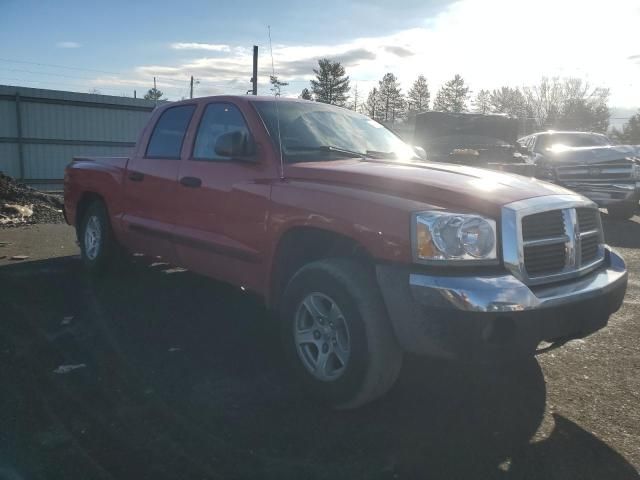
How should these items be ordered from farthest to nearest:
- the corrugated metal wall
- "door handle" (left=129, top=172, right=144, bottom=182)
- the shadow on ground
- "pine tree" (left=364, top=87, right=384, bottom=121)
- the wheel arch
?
"pine tree" (left=364, top=87, right=384, bottom=121) < the corrugated metal wall < "door handle" (left=129, top=172, right=144, bottom=182) < the wheel arch < the shadow on ground

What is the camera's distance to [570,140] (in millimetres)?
14070

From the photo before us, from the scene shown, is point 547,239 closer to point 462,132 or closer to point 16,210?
point 16,210

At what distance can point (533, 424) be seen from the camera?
341 cm

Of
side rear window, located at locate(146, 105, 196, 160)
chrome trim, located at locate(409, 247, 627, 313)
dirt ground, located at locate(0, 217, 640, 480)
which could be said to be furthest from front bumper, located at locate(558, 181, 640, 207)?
chrome trim, located at locate(409, 247, 627, 313)

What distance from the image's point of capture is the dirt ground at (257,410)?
2.93m

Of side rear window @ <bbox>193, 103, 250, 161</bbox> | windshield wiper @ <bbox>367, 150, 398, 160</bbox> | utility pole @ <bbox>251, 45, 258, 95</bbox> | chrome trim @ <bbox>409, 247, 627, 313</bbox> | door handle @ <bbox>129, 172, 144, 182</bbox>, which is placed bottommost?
chrome trim @ <bbox>409, 247, 627, 313</bbox>

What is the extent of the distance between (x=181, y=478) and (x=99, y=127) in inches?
866

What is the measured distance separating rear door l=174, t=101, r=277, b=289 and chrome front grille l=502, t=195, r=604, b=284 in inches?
65.1

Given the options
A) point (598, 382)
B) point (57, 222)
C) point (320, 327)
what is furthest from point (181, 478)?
point (57, 222)

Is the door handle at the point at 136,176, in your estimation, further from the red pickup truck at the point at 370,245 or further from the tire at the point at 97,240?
the tire at the point at 97,240

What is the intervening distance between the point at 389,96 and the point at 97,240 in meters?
69.3

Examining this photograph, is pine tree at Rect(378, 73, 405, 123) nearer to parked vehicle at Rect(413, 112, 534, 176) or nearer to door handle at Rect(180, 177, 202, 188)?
parked vehicle at Rect(413, 112, 534, 176)

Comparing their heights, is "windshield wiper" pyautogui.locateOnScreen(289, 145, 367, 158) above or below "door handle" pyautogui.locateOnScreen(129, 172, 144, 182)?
above

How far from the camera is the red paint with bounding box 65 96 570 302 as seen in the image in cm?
332
